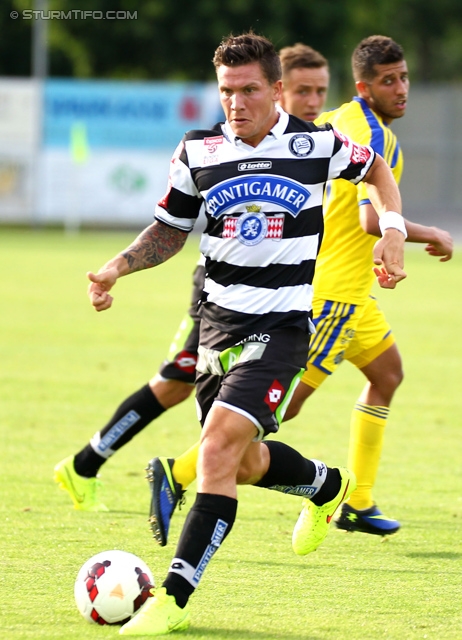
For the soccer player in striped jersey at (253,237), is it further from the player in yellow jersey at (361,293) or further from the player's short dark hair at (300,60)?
the player's short dark hair at (300,60)

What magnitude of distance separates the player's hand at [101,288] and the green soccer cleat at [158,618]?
3.78ft

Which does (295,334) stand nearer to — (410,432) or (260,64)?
(260,64)

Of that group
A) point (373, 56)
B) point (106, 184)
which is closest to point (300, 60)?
point (373, 56)

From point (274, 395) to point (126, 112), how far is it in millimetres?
30407

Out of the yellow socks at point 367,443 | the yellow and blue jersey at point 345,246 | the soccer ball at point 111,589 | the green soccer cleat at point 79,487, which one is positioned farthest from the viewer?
the green soccer cleat at point 79,487

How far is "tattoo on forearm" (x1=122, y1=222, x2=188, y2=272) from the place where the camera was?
4.84 metres

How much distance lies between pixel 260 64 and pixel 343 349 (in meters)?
1.83

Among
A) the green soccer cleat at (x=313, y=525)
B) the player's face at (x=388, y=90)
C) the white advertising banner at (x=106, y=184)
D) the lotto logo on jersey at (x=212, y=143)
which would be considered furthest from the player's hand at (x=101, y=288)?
the white advertising banner at (x=106, y=184)

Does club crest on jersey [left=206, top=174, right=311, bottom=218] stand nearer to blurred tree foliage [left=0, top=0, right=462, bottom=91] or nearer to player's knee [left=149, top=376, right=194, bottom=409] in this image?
player's knee [left=149, top=376, right=194, bottom=409]

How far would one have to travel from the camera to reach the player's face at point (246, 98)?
4648 millimetres

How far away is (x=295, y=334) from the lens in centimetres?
472

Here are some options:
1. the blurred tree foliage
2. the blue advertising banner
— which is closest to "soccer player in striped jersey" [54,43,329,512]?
the blue advertising banner

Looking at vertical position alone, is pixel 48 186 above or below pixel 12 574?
below

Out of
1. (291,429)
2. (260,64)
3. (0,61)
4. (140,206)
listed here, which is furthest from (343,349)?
(0,61)
